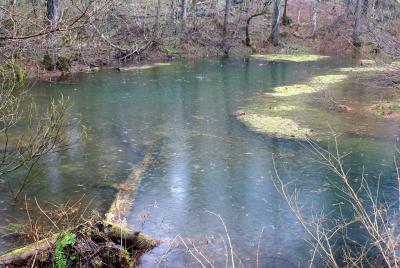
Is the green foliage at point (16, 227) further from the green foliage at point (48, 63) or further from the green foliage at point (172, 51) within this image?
the green foliage at point (172, 51)

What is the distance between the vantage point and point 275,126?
13.3 metres

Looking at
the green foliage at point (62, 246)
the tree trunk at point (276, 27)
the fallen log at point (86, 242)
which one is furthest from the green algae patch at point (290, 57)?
Answer: the green foliage at point (62, 246)

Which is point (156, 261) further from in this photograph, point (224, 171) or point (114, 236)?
point (224, 171)

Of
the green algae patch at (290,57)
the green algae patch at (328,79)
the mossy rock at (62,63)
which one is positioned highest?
the mossy rock at (62,63)

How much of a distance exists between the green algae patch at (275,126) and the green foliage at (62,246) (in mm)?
7333

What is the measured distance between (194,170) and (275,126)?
4.00 metres

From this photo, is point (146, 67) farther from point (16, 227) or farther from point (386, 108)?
point (16, 227)

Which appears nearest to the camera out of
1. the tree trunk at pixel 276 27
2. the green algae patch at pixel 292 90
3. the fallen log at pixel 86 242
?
the fallen log at pixel 86 242

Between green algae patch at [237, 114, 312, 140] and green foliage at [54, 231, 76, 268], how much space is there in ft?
24.1

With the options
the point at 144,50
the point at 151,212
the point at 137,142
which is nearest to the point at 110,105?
the point at 137,142

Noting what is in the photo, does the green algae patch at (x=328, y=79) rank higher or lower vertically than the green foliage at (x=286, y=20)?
lower

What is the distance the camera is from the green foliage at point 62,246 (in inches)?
228

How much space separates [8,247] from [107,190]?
8.29 ft

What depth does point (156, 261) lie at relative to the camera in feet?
21.1
